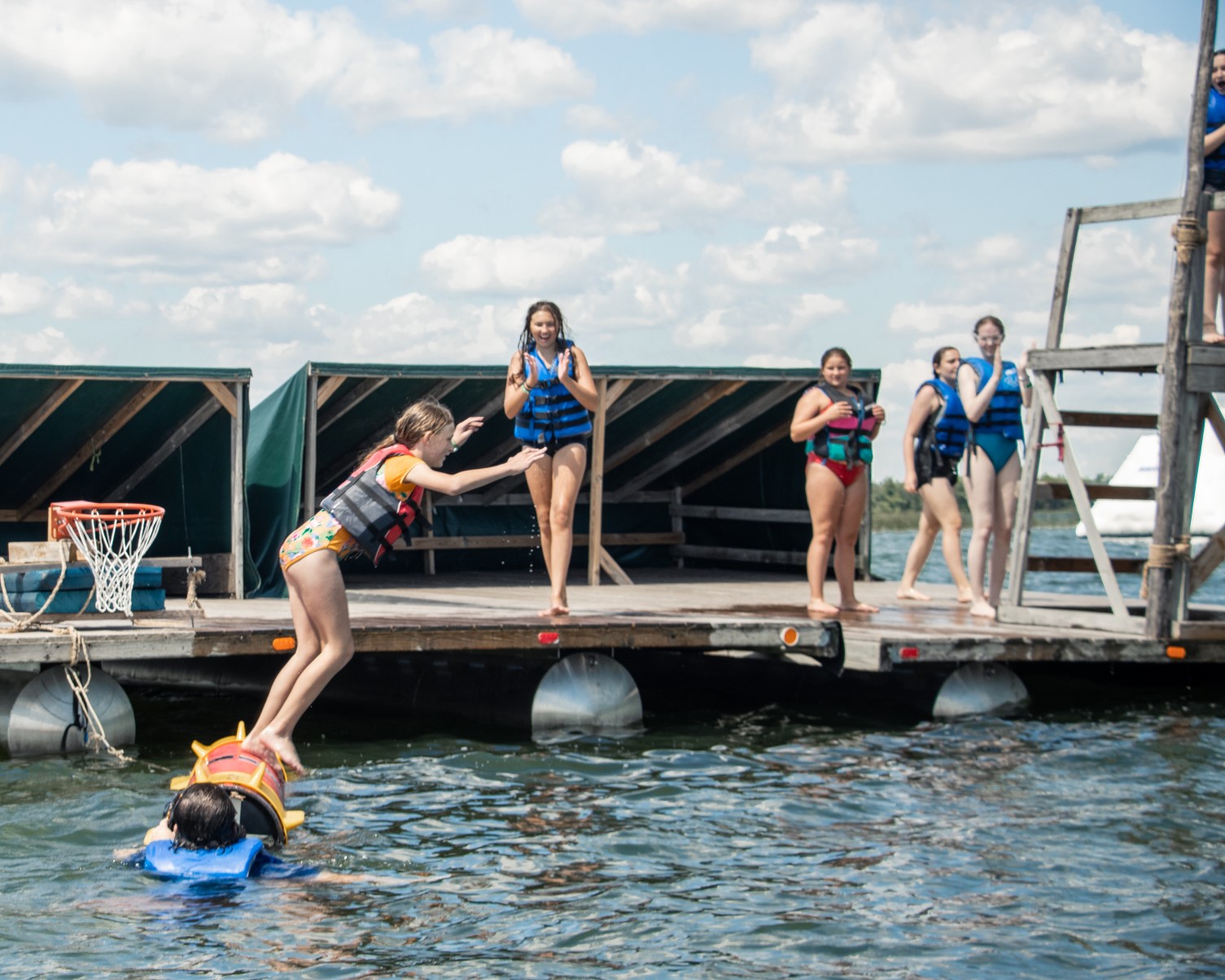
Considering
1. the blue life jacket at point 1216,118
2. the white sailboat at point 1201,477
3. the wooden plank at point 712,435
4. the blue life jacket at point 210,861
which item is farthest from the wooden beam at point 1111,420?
the white sailboat at point 1201,477

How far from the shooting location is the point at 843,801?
9055 mm

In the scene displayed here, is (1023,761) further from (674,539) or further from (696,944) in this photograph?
(674,539)

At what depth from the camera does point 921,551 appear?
13.3m

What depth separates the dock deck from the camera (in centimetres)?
997

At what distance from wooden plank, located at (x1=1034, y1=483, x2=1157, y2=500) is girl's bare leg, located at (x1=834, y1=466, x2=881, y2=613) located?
1706 mm

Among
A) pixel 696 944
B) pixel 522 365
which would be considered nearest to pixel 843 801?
pixel 696 944

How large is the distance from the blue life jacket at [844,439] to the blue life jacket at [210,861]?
18.6 feet

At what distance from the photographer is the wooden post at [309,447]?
1366cm

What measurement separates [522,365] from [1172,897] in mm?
5294

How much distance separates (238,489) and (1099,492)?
7.16 meters

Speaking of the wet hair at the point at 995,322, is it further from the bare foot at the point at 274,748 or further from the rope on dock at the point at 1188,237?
the bare foot at the point at 274,748

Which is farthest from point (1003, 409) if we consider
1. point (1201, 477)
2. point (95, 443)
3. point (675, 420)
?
point (1201, 477)

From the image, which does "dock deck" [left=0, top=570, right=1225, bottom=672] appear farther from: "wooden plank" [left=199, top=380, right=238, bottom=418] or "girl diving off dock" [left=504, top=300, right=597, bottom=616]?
"wooden plank" [left=199, top=380, right=238, bottom=418]

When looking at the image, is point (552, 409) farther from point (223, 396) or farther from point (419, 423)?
point (223, 396)
